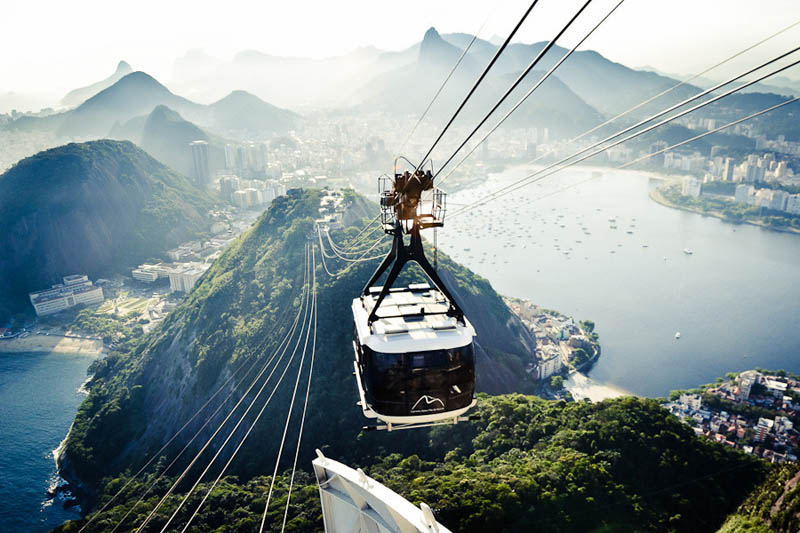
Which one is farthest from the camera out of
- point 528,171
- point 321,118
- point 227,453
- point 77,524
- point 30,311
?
point 321,118

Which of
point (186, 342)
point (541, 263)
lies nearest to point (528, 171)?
point (541, 263)

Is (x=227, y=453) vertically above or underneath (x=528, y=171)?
underneath

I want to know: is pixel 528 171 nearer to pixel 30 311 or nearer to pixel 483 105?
pixel 483 105

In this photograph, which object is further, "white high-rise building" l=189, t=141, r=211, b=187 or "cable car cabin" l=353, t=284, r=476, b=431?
"white high-rise building" l=189, t=141, r=211, b=187

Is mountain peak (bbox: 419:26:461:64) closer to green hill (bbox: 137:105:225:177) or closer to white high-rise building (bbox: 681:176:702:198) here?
green hill (bbox: 137:105:225:177)

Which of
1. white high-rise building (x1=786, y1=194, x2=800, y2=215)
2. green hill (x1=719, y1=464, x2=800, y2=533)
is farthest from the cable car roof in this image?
white high-rise building (x1=786, y1=194, x2=800, y2=215)

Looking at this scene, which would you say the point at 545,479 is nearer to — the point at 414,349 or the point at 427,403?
the point at 427,403

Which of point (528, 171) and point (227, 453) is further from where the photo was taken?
point (528, 171)

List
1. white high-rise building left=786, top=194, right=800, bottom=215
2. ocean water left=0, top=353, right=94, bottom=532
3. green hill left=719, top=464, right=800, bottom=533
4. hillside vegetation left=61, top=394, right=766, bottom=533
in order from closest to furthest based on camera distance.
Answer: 1. green hill left=719, top=464, right=800, bottom=533
2. hillside vegetation left=61, top=394, right=766, bottom=533
3. ocean water left=0, top=353, right=94, bottom=532
4. white high-rise building left=786, top=194, right=800, bottom=215
